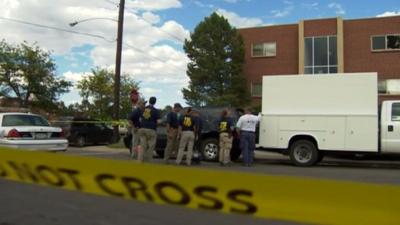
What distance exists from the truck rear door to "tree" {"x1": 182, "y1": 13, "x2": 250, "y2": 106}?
22.3 metres

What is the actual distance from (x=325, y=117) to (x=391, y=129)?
175cm

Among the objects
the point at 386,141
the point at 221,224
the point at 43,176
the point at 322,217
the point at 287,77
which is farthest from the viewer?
the point at 287,77

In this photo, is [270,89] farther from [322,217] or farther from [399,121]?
[322,217]

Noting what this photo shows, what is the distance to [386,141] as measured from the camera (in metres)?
14.8

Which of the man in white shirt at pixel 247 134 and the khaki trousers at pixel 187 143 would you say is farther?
the man in white shirt at pixel 247 134

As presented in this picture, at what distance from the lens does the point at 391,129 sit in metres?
14.8

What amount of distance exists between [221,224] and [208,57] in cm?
3116

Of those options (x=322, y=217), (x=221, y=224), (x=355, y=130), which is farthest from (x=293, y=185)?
(x=355, y=130)

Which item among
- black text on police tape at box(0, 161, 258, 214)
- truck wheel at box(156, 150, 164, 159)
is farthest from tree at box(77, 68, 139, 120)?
black text on police tape at box(0, 161, 258, 214)

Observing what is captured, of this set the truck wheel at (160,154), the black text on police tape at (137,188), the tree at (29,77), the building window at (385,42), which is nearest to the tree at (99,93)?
the tree at (29,77)

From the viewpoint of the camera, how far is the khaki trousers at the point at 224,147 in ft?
50.8

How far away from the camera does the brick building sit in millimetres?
36312

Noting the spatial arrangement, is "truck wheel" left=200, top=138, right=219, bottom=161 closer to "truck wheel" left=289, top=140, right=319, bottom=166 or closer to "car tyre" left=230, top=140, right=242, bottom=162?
"car tyre" left=230, top=140, right=242, bottom=162

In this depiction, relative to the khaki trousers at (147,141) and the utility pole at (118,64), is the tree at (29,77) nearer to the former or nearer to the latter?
the utility pole at (118,64)
